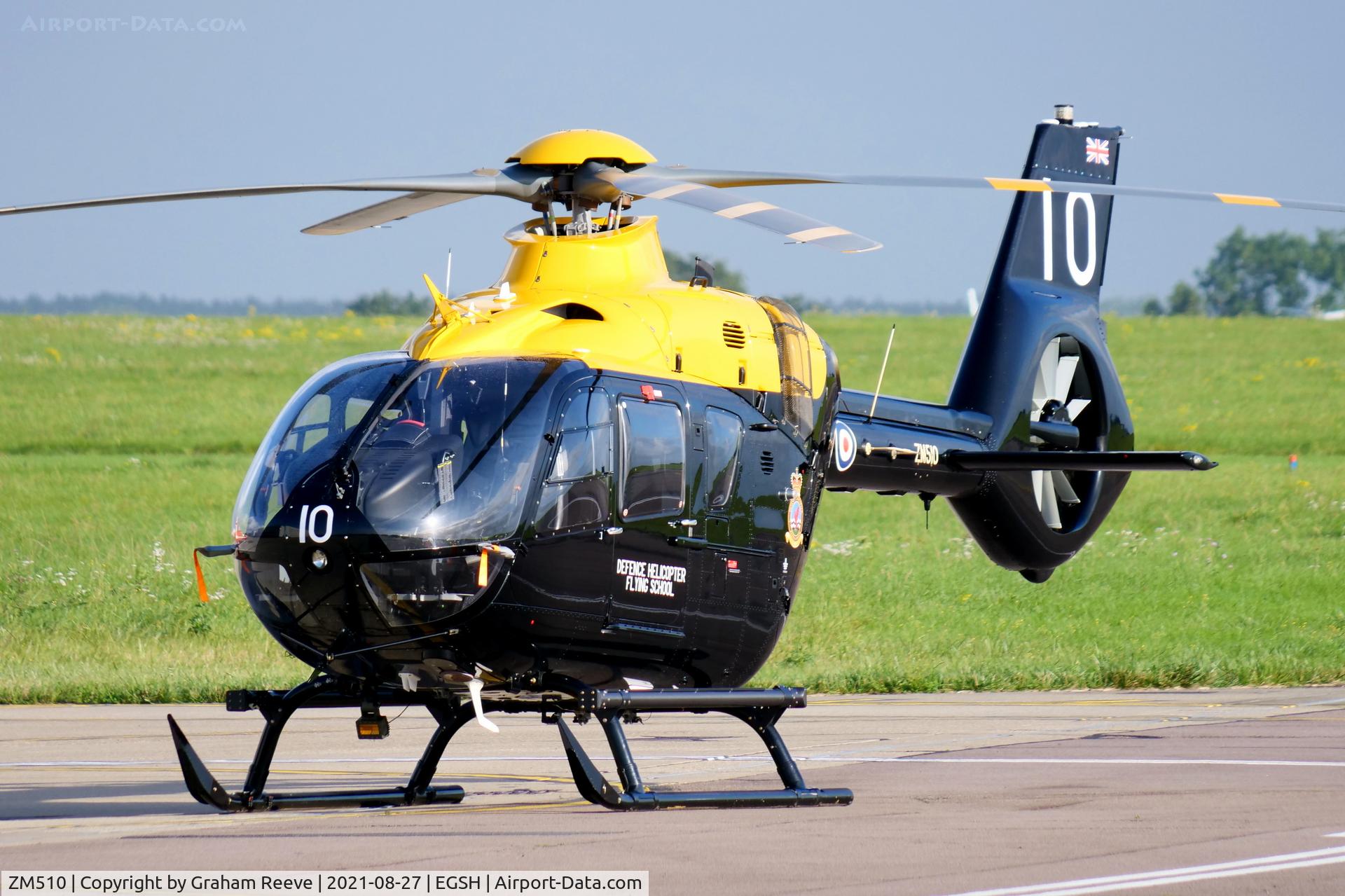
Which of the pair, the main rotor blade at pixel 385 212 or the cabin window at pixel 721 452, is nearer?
the cabin window at pixel 721 452

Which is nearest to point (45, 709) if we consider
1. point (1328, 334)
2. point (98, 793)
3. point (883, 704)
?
point (98, 793)

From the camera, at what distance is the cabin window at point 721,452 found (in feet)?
33.5

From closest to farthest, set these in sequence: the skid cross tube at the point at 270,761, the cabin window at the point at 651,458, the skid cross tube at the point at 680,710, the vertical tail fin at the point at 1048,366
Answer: the skid cross tube at the point at 680,710, the skid cross tube at the point at 270,761, the cabin window at the point at 651,458, the vertical tail fin at the point at 1048,366

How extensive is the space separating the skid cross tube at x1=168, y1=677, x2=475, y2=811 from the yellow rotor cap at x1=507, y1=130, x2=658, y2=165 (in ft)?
10.8

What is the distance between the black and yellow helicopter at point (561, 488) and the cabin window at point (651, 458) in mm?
15

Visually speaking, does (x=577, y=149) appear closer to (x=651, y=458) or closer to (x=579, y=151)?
(x=579, y=151)

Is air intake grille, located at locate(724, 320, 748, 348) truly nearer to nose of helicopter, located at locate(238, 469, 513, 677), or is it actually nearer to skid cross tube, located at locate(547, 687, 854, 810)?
skid cross tube, located at locate(547, 687, 854, 810)

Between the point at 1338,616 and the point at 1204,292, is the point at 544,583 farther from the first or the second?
the point at 1204,292

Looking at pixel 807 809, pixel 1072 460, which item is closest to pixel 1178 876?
pixel 807 809

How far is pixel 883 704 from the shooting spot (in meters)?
16.2

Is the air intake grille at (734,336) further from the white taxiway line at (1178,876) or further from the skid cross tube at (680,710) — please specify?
the white taxiway line at (1178,876)

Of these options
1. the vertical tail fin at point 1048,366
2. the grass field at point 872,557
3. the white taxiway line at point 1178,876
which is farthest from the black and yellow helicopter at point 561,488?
the grass field at point 872,557

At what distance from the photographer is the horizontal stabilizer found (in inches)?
475

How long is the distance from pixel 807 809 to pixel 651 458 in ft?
7.45
